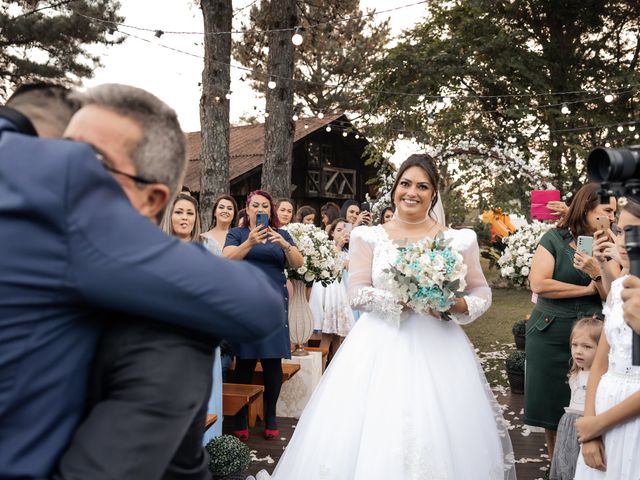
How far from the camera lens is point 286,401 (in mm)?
7227

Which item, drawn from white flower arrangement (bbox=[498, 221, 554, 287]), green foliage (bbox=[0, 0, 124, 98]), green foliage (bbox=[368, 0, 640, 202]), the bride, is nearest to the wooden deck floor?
the bride

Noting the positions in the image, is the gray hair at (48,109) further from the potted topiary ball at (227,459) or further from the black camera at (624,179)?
the potted topiary ball at (227,459)

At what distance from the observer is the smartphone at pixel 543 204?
7.29 metres

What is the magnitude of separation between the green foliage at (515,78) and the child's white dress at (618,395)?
17.9 m

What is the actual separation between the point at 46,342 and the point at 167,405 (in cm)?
23

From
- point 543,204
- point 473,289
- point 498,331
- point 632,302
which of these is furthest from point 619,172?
point 498,331

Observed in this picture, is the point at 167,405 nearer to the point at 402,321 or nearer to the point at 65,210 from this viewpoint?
the point at 65,210

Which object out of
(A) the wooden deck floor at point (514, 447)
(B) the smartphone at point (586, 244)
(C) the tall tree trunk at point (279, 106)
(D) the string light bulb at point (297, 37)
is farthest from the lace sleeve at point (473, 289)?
(C) the tall tree trunk at point (279, 106)

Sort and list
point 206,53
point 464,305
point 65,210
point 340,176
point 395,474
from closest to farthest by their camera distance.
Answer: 1. point 65,210
2. point 395,474
3. point 464,305
4. point 206,53
5. point 340,176

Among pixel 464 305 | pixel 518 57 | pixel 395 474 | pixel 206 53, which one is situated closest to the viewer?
pixel 395 474

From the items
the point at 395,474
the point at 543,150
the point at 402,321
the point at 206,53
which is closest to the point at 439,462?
the point at 395,474

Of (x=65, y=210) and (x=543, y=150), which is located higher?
(x=543, y=150)

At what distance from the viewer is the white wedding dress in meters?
3.75

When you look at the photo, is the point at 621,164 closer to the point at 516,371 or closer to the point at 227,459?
the point at 227,459
